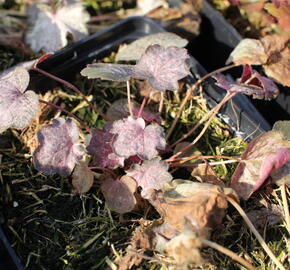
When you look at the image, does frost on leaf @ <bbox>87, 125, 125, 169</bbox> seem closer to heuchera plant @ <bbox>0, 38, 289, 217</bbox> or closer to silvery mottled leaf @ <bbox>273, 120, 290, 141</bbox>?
heuchera plant @ <bbox>0, 38, 289, 217</bbox>

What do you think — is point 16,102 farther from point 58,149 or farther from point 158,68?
point 158,68

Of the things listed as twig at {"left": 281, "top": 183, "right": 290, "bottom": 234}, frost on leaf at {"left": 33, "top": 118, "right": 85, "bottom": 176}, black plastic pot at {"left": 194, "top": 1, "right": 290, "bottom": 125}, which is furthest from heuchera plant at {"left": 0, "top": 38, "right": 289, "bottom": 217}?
black plastic pot at {"left": 194, "top": 1, "right": 290, "bottom": 125}

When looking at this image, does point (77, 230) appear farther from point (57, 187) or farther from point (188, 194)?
point (188, 194)

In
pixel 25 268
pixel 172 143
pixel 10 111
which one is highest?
pixel 10 111

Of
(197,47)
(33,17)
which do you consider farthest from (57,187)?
(197,47)

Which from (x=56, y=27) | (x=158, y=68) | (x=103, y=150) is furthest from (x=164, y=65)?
(x=56, y=27)

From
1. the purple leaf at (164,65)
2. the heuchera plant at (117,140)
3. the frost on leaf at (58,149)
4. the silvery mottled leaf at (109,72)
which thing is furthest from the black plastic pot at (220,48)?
the frost on leaf at (58,149)
